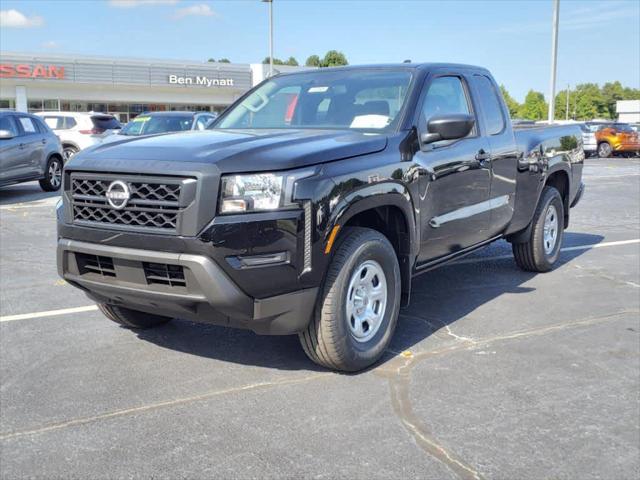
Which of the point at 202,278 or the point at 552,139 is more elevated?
the point at 552,139

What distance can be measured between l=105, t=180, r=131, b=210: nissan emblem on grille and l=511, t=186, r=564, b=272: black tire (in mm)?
4324

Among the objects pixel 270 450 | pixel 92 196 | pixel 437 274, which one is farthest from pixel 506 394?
pixel 437 274

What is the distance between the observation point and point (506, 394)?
12.8 feet

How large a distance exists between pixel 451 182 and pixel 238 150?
6.24ft

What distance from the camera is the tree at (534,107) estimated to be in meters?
145

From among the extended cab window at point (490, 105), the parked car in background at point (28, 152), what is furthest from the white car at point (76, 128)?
the extended cab window at point (490, 105)

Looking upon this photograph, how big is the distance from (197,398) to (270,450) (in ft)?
2.48

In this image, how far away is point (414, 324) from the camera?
521 cm

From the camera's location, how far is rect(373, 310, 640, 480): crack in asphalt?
3148mm

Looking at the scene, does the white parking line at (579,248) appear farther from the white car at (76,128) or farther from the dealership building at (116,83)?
the dealership building at (116,83)

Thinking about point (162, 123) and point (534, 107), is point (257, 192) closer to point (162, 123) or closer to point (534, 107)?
point (162, 123)

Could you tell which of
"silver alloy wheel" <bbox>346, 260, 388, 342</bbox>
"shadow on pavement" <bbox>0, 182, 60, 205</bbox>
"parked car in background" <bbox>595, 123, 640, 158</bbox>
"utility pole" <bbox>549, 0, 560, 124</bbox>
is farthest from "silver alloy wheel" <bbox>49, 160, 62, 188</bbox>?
"parked car in background" <bbox>595, 123, 640, 158</bbox>

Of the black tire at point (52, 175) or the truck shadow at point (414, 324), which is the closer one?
the truck shadow at point (414, 324)

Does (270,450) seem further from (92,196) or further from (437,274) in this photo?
(437,274)
